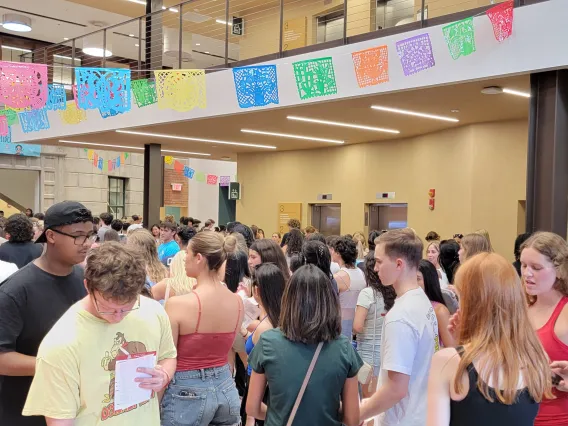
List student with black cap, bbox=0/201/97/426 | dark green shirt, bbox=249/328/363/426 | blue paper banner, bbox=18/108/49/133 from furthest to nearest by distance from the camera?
1. blue paper banner, bbox=18/108/49/133
2. dark green shirt, bbox=249/328/363/426
3. student with black cap, bbox=0/201/97/426

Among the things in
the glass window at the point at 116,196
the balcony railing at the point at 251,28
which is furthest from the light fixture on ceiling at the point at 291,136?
the glass window at the point at 116,196

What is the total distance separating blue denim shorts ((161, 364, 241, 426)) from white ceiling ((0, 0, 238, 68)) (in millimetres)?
13067

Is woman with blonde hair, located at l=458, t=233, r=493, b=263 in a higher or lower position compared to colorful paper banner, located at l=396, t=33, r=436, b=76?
lower

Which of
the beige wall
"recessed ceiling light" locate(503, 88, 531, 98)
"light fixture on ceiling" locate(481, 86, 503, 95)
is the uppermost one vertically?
"recessed ceiling light" locate(503, 88, 531, 98)

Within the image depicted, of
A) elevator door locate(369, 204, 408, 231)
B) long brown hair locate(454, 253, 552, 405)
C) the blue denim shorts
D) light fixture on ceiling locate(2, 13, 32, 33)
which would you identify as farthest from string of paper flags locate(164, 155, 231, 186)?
long brown hair locate(454, 253, 552, 405)

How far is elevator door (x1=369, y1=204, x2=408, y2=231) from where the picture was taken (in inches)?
508

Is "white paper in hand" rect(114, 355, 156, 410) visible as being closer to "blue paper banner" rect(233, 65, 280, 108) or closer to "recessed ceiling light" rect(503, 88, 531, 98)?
"recessed ceiling light" rect(503, 88, 531, 98)

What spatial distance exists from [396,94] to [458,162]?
3877 mm

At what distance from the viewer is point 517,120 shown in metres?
10.2

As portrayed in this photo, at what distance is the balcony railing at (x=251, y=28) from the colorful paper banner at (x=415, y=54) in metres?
1.01

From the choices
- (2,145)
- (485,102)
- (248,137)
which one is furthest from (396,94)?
(2,145)

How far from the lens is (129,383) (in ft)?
6.73

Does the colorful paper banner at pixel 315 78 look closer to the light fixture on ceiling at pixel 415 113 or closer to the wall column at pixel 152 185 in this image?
the light fixture on ceiling at pixel 415 113

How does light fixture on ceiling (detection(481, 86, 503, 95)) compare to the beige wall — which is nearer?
light fixture on ceiling (detection(481, 86, 503, 95))
